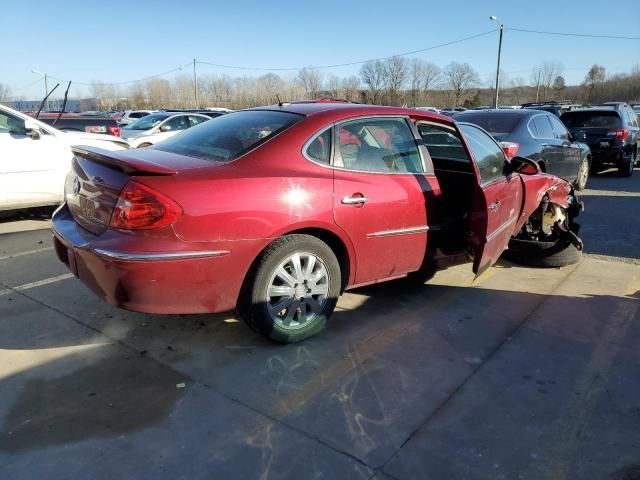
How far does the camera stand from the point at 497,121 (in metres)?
8.61

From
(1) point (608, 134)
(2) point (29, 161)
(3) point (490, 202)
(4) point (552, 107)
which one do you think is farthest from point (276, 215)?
(4) point (552, 107)

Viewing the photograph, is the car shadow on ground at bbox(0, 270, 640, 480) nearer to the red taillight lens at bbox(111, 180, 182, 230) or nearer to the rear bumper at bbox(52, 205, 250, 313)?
the rear bumper at bbox(52, 205, 250, 313)

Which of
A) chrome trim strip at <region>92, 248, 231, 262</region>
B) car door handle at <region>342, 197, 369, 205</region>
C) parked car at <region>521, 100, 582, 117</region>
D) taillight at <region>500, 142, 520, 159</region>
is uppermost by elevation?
parked car at <region>521, 100, 582, 117</region>

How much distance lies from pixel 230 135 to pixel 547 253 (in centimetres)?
351

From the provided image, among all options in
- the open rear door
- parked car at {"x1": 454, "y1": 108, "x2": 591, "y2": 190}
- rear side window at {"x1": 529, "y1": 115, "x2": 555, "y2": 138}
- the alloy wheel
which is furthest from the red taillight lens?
rear side window at {"x1": 529, "y1": 115, "x2": 555, "y2": 138}

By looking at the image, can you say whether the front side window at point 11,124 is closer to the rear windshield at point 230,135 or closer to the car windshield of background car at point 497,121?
the rear windshield at point 230,135

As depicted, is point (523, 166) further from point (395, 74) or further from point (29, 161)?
point (395, 74)

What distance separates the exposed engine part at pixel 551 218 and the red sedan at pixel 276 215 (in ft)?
3.94

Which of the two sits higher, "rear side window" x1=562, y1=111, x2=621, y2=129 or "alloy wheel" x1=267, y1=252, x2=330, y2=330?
"rear side window" x1=562, y1=111, x2=621, y2=129

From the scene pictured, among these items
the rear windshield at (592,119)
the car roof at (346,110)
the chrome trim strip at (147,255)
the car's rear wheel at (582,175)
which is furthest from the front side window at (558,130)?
the chrome trim strip at (147,255)

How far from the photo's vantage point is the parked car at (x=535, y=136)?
8.27 meters

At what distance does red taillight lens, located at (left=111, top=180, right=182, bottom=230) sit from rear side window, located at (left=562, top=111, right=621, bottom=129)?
1251 cm

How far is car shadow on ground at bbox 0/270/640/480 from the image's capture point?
104 inches

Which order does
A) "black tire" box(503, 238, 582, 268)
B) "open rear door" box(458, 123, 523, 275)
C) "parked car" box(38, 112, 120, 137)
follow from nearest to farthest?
"open rear door" box(458, 123, 523, 275), "black tire" box(503, 238, 582, 268), "parked car" box(38, 112, 120, 137)
